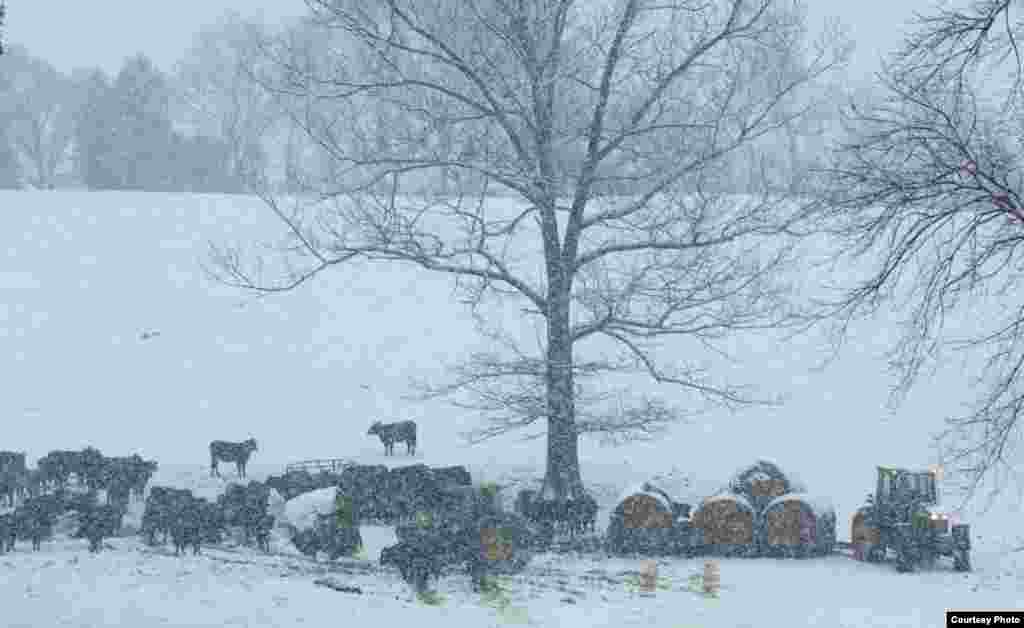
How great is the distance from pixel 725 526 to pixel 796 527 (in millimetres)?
1083

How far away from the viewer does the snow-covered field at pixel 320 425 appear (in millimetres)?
12539

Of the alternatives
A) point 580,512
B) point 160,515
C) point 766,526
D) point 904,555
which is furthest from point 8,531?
point 904,555

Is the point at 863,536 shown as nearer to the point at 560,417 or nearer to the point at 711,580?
the point at 711,580

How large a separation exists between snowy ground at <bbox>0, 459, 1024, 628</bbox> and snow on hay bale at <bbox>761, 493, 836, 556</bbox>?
292mm

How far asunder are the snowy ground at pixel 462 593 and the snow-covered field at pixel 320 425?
0.05m

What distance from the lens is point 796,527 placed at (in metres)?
17.0

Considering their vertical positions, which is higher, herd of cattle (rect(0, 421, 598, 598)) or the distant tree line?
the distant tree line

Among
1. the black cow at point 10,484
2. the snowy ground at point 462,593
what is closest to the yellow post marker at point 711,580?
the snowy ground at point 462,593

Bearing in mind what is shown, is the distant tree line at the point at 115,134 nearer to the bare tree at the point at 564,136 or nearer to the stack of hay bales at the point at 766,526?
the bare tree at the point at 564,136

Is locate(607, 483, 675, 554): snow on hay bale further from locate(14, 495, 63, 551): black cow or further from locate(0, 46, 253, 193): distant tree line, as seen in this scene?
locate(0, 46, 253, 193): distant tree line

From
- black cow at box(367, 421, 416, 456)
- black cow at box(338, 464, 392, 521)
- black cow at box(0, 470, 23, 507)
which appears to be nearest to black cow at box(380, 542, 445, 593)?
black cow at box(338, 464, 392, 521)

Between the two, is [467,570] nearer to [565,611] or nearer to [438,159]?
[565,611]

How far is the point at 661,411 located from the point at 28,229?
114 feet

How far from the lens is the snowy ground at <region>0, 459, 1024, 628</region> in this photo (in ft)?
37.9
